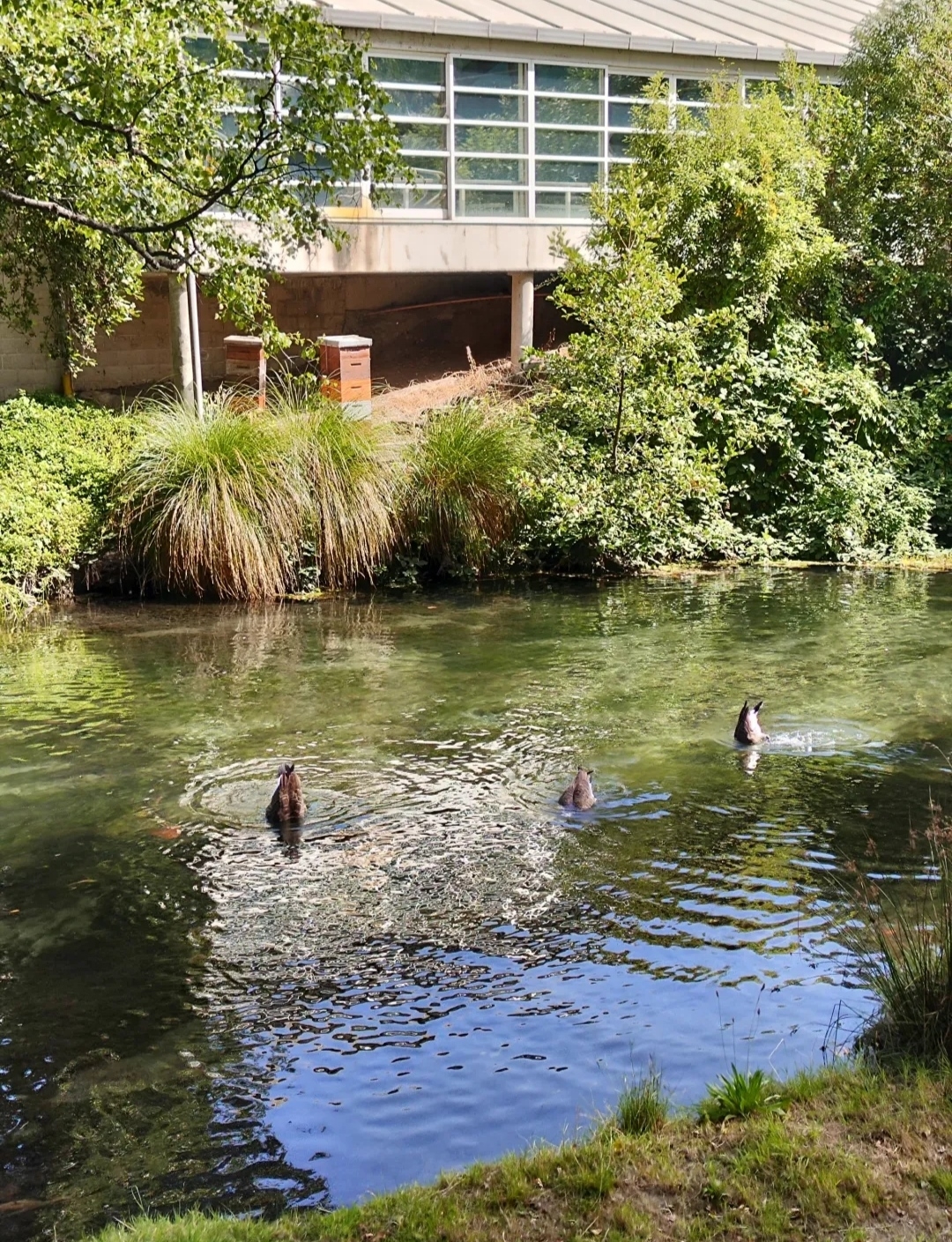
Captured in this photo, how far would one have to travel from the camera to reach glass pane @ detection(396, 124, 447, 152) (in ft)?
59.0

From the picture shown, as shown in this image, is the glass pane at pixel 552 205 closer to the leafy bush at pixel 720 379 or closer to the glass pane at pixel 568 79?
the glass pane at pixel 568 79

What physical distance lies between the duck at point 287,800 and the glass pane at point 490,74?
13994 millimetres

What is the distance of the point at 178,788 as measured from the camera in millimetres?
7902

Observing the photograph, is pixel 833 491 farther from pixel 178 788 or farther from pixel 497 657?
pixel 178 788

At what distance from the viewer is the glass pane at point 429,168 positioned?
18.1 meters

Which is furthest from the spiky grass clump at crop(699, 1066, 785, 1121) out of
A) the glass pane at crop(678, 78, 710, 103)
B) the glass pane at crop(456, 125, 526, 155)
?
the glass pane at crop(678, 78, 710, 103)

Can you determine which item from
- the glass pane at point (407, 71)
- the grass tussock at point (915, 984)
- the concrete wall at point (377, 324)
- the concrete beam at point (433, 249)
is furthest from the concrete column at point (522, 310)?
the grass tussock at point (915, 984)

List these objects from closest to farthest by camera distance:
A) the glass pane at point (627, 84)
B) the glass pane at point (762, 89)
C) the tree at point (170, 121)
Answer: the tree at point (170, 121)
the glass pane at point (762, 89)
the glass pane at point (627, 84)

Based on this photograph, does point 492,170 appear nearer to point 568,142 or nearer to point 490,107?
point 490,107

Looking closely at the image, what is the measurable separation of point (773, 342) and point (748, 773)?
9695mm

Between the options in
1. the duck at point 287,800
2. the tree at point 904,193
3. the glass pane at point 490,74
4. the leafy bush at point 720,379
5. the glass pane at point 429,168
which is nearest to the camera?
the duck at point 287,800

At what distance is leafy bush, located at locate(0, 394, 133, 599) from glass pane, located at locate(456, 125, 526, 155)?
7210 millimetres

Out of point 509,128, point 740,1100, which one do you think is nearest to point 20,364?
point 509,128

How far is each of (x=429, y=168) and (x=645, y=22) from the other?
200 inches
